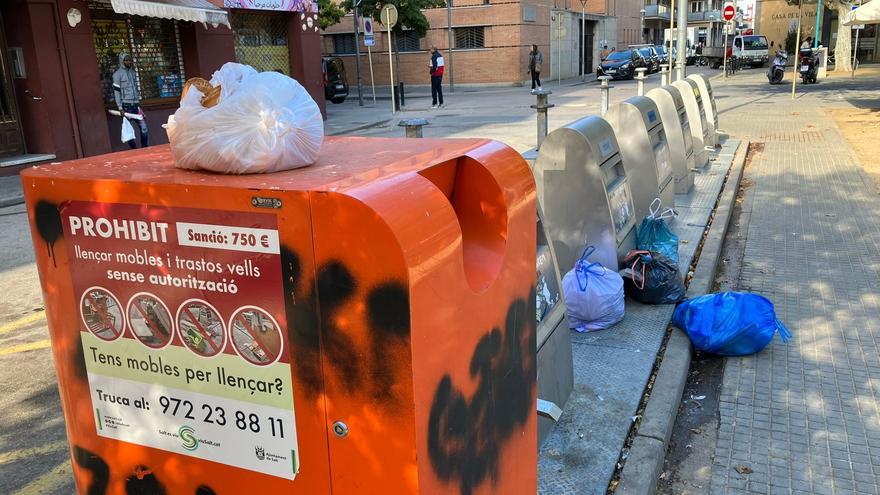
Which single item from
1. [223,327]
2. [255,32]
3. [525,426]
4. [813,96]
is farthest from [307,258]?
[813,96]

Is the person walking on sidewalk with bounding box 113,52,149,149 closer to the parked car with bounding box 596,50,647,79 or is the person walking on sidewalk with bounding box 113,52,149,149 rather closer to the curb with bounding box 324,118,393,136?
the curb with bounding box 324,118,393,136

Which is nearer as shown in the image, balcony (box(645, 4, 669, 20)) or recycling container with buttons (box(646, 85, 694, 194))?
recycling container with buttons (box(646, 85, 694, 194))

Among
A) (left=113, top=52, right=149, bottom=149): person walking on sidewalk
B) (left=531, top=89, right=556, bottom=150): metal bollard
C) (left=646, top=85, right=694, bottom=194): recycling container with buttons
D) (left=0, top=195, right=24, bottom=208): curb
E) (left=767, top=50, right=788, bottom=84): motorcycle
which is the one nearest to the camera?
(left=531, top=89, right=556, bottom=150): metal bollard

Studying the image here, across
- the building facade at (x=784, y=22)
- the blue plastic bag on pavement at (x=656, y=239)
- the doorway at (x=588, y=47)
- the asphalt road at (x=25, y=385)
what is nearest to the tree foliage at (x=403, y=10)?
the doorway at (x=588, y=47)

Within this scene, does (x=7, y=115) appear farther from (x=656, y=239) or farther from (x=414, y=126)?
(x=656, y=239)

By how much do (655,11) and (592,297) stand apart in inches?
2563

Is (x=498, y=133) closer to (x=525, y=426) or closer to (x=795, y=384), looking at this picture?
(x=795, y=384)

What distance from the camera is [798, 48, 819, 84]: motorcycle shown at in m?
26.6

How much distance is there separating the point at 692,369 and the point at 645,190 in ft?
8.22

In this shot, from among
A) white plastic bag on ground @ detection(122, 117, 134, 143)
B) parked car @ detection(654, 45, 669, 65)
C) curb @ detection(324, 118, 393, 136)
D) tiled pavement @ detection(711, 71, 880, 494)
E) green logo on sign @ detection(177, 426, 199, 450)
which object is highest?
parked car @ detection(654, 45, 669, 65)

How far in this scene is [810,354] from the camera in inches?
174

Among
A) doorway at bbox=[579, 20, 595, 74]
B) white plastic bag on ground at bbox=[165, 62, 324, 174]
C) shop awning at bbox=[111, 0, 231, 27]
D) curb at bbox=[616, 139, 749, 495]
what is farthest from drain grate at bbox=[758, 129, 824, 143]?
doorway at bbox=[579, 20, 595, 74]

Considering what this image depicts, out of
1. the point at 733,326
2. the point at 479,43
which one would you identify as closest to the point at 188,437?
the point at 733,326

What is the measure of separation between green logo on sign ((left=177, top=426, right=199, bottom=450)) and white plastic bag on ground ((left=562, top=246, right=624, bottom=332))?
283 cm
